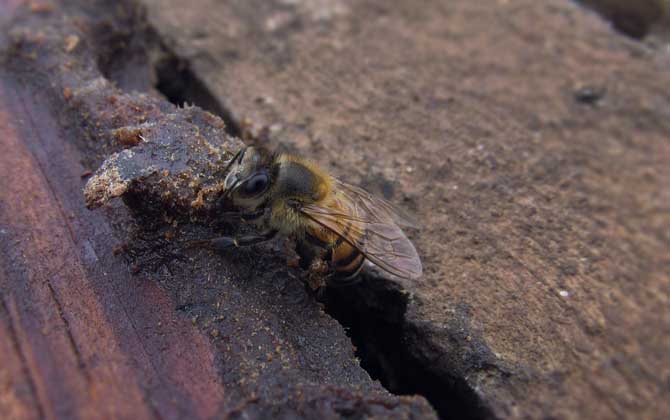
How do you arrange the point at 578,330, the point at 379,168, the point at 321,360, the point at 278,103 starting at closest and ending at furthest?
the point at 321,360 < the point at 578,330 < the point at 379,168 < the point at 278,103

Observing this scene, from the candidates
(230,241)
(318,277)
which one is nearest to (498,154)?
(318,277)

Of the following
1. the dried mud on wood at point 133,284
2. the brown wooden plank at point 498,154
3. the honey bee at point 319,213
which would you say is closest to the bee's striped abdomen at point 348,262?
the honey bee at point 319,213

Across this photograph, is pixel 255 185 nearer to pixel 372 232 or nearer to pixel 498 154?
pixel 372 232

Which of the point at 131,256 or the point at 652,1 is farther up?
the point at 652,1

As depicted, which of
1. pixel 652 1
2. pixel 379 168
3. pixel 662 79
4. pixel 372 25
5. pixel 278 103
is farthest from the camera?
pixel 652 1

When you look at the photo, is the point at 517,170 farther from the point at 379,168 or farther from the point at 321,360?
the point at 321,360

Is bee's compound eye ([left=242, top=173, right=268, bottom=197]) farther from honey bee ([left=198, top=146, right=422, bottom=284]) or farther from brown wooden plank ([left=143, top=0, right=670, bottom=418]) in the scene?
brown wooden plank ([left=143, top=0, right=670, bottom=418])

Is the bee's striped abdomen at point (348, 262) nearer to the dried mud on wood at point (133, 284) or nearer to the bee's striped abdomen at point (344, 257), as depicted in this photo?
the bee's striped abdomen at point (344, 257)

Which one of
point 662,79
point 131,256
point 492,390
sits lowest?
point 492,390

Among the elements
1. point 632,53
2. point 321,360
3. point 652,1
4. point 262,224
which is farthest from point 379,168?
point 652,1
